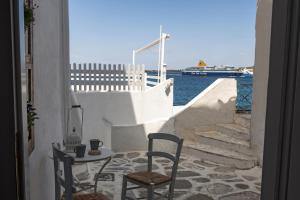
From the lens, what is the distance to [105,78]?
656 centimetres

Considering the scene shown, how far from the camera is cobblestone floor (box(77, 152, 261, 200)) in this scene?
3.82 meters

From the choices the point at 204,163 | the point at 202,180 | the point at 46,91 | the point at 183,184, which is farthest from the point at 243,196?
the point at 46,91

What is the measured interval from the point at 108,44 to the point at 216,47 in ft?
54.0

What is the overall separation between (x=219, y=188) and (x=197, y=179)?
0.42m

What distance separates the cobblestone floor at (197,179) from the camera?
12.5ft

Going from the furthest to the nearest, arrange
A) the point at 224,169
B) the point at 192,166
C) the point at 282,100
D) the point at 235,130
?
1. the point at 235,130
2. the point at 192,166
3. the point at 224,169
4. the point at 282,100

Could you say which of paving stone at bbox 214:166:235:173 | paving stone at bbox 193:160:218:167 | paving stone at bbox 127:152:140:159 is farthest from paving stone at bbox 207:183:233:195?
paving stone at bbox 127:152:140:159

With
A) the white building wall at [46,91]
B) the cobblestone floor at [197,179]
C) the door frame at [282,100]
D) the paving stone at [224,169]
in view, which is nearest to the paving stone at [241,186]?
the cobblestone floor at [197,179]

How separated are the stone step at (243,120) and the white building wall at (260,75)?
0.85 meters

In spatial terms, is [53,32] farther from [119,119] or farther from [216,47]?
[216,47]

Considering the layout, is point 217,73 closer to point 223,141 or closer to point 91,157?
point 223,141

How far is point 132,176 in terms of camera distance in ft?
10.1

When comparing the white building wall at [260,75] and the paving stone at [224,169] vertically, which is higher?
the white building wall at [260,75]

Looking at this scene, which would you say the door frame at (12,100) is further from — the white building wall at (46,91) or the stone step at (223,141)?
the stone step at (223,141)
